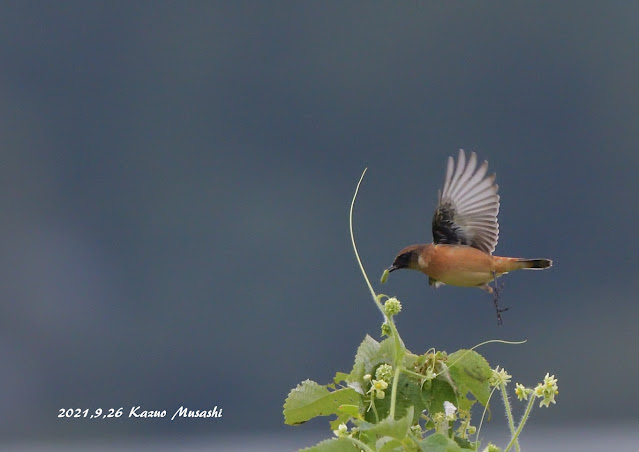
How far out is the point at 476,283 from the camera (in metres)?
2.79

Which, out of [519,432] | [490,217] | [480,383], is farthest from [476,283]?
[519,432]

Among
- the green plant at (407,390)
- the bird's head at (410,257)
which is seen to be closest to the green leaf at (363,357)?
the green plant at (407,390)

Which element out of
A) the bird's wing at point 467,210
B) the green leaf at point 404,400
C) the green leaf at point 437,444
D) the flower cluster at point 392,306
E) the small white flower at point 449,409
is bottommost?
the green leaf at point 437,444

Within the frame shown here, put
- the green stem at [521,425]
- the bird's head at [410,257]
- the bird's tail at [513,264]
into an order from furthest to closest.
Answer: the bird's tail at [513,264] < the bird's head at [410,257] < the green stem at [521,425]

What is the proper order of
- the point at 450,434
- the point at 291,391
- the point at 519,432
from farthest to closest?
1. the point at 291,391
2. the point at 450,434
3. the point at 519,432

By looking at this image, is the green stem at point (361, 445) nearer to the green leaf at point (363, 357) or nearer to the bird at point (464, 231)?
the green leaf at point (363, 357)

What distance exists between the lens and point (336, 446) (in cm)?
85

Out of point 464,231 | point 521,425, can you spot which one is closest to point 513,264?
point 464,231

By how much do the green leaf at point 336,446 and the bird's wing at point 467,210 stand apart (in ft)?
6.41

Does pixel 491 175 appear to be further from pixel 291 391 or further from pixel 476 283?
pixel 291 391

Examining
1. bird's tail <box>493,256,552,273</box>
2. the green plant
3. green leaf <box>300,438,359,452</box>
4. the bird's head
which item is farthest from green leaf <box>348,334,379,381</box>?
bird's tail <box>493,256,552,273</box>

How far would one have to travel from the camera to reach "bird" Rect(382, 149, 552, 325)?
2691 millimetres

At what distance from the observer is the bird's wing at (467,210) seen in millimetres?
2773

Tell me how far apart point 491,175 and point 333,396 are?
183cm
